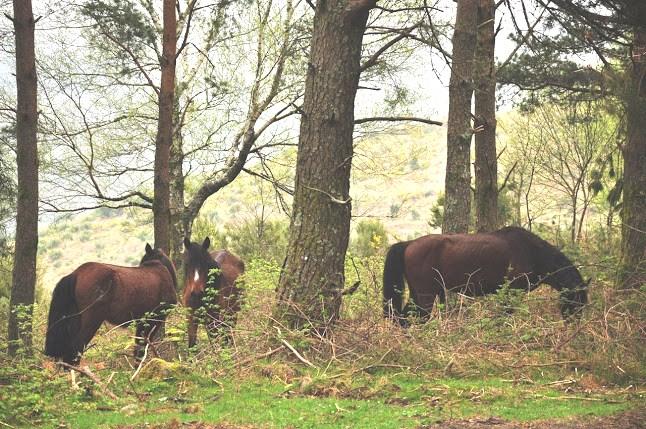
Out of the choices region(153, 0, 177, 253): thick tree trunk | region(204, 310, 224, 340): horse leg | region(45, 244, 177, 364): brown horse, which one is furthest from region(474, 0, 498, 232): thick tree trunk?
region(45, 244, 177, 364): brown horse

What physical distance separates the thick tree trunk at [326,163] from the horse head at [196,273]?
1.80 meters

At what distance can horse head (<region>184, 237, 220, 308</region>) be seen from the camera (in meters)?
11.5

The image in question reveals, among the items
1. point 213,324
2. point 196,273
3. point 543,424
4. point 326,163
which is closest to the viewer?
point 543,424

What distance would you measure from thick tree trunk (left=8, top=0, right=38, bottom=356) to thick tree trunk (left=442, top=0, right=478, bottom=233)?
6.68 meters

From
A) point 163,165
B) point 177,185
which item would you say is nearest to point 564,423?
point 163,165

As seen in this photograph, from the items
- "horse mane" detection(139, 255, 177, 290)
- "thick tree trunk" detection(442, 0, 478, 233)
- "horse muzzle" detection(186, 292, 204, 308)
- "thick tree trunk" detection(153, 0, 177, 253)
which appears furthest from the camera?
"thick tree trunk" detection(153, 0, 177, 253)

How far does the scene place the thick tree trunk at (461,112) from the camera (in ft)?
44.1

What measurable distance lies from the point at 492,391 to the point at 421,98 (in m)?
14.4

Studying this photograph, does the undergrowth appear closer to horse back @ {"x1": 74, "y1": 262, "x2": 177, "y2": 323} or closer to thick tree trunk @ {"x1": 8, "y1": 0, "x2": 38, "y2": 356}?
horse back @ {"x1": 74, "y1": 262, "x2": 177, "y2": 323}

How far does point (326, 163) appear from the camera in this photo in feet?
33.4

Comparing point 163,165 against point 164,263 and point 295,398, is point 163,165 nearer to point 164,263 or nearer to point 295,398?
point 164,263

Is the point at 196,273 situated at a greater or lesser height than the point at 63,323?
greater

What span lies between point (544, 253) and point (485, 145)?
11.7 feet

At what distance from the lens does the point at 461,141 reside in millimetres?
13414
